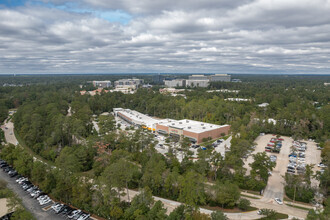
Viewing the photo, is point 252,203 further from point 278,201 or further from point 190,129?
point 190,129

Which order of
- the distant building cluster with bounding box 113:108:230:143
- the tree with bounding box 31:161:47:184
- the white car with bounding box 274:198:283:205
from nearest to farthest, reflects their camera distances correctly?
the white car with bounding box 274:198:283:205 → the tree with bounding box 31:161:47:184 → the distant building cluster with bounding box 113:108:230:143

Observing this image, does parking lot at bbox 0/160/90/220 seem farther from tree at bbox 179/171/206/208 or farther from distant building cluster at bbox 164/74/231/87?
distant building cluster at bbox 164/74/231/87

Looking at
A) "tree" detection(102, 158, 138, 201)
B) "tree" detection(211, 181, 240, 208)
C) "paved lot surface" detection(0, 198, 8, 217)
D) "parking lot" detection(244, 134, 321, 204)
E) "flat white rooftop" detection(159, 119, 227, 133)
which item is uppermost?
"tree" detection(102, 158, 138, 201)

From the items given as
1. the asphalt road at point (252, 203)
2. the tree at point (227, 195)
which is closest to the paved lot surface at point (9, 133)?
the asphalt road at point (252, 203)

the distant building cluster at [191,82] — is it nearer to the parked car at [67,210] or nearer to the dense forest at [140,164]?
the dense forest at [140,164]

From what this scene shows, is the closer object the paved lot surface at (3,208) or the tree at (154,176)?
the paved lot surface at (3,208)

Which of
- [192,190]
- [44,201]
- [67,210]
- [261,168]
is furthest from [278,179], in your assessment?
[44,201]

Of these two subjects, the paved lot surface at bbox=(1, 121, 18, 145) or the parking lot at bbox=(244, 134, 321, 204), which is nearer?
the parking lot at bbox=(244, 134, 321, 204)

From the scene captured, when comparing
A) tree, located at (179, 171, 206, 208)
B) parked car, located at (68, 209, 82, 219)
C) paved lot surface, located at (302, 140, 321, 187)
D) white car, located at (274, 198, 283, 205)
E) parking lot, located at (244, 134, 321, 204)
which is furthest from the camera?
paved lot surface, located at (302, 140, 321, 187)

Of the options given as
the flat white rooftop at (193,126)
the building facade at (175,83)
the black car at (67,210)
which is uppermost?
the building facade at (175,83)

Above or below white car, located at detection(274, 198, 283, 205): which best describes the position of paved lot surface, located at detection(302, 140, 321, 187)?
above

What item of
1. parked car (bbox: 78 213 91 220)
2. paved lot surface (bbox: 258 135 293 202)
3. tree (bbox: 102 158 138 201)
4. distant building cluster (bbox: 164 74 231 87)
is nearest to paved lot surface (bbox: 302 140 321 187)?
paved lot surface (bbox: 258 135 293 202)
